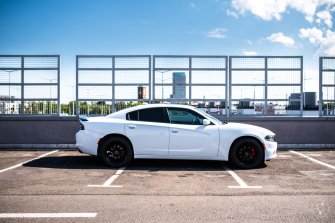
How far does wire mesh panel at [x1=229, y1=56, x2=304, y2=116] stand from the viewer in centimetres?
1212

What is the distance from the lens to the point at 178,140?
8.09 meters

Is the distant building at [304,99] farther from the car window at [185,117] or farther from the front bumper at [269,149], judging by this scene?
the car window at [185,117]

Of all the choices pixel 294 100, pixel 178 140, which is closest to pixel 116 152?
pixel 178 140

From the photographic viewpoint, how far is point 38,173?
7375 millimetres

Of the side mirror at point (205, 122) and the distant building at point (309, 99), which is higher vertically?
the distant building at point (309, 99)

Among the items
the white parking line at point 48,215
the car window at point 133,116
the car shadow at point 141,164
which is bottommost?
the car shadow at point 141,164

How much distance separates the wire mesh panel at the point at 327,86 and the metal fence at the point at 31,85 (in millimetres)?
9444

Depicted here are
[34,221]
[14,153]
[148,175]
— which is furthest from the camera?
[14,153]

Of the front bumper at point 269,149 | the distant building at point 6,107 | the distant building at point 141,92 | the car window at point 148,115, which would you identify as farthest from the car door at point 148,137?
the distant building at point 6,107

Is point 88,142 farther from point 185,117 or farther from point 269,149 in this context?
point 269,149

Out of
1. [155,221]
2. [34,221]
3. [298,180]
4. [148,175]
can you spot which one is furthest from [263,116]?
[34,221]

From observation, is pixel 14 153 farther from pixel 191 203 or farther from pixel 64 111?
pixel 191 203

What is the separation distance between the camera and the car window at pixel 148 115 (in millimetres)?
8336

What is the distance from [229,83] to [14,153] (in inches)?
295
